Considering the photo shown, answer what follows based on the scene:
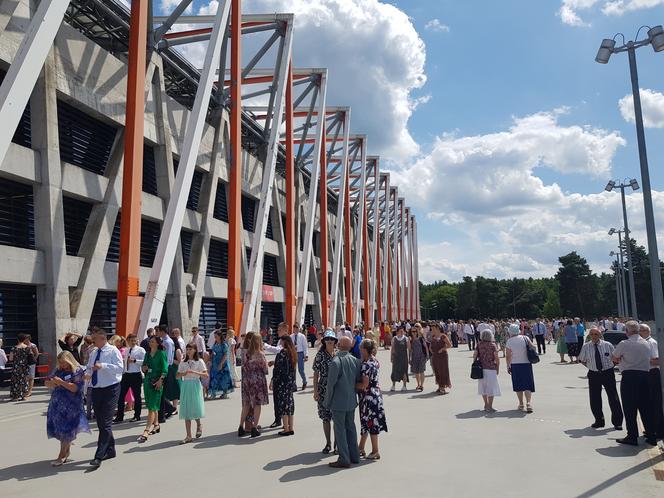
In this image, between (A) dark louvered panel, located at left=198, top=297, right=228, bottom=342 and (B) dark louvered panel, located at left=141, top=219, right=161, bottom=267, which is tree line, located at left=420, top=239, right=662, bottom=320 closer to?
(A) dark louvered panel, located at left=198, top=297, right=228, bottom=342

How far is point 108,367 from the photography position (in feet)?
23.1

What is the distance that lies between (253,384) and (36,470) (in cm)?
299

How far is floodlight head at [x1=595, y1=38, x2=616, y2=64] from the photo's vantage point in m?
10.5

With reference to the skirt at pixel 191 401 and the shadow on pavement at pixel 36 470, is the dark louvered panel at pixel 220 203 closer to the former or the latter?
the skirt at pixel 191 401

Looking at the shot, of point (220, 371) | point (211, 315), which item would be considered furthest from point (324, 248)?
point (220, 371)

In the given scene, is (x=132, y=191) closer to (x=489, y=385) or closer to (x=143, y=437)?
(x=143, y=437)

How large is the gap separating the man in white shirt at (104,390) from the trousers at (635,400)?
22.2ft

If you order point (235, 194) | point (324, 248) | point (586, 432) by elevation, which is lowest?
point (586, 432)

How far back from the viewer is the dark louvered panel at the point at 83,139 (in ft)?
53.1

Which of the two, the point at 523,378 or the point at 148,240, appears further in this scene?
the point at 148,240

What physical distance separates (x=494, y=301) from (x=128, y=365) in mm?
113099

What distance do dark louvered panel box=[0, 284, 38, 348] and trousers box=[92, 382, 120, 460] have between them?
30.0ft

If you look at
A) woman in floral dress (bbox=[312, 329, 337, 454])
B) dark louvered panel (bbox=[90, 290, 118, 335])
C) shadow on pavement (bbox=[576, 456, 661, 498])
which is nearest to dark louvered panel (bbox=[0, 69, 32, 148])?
dark louvered panel (bbox=[90, 290, 118, 335])

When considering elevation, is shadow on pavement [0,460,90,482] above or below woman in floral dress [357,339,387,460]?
below
